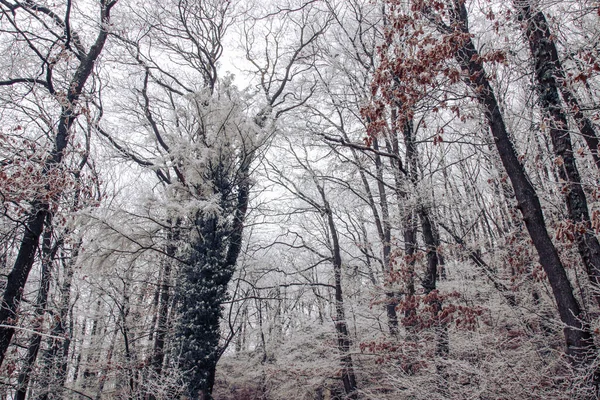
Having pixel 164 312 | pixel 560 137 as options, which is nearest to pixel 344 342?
pixel 164 312

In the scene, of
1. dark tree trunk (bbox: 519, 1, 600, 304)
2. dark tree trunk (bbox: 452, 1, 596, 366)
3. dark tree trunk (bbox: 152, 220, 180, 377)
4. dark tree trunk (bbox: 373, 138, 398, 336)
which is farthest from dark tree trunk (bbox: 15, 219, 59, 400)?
dark tree trunk (bbox: 519, 1, 600, 304)

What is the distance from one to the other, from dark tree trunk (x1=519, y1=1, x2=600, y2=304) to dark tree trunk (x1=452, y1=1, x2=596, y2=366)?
35 centimetres

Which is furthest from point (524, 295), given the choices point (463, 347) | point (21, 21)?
point (21, 21)

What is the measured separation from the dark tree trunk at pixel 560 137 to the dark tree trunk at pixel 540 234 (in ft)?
1.16

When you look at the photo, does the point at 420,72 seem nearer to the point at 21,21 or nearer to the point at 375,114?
the point at 375,114

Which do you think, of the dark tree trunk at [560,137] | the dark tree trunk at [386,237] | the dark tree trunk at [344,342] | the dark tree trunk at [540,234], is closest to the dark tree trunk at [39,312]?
the dark tree trunk at [344,342]

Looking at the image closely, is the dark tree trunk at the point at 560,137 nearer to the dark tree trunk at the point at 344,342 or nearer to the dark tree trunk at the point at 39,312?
the dark tree trunk at the point at 344,342

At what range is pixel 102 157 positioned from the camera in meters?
11.1

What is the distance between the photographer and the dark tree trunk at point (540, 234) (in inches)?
165

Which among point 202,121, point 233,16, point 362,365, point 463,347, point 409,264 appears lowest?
point 362,365

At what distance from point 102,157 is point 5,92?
5.68 metres

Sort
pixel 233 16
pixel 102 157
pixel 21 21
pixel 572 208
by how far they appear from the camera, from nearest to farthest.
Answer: pixel 572 208 < pixel 21 21 < pixel 102 157 < pixel 233 16

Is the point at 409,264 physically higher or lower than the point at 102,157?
lower

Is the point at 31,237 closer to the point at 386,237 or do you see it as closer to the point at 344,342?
the point at 344,342
